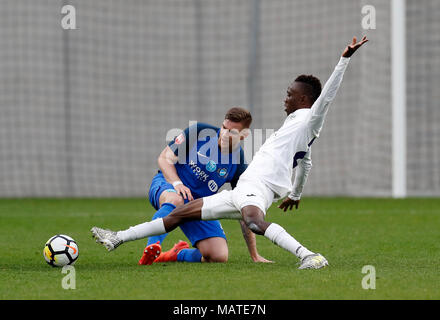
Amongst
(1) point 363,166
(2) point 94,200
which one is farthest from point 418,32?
(2) point 94,200

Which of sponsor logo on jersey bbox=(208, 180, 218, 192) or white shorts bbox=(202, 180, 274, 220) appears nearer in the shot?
white shorts bbox=(202, 180, 274, 220)

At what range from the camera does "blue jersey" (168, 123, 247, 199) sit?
6832 mm

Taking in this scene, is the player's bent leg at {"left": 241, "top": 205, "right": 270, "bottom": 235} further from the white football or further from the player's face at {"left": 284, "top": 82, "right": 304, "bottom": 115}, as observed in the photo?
the white football

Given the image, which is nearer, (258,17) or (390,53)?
(390,53)

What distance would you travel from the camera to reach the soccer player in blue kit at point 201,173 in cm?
661

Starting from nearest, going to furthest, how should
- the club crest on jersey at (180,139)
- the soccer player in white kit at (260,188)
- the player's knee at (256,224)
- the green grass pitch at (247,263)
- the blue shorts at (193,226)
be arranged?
the green grass pitch at (247,263) < the player's knee at (256,224) < the soccer player in white kit at (260,188) < the club crest on jersey at (180,139) < the blue shorts at (193,226)

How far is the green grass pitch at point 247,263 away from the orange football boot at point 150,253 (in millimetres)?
107

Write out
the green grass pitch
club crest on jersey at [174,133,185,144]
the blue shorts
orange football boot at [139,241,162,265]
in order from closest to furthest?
the green grass pitch, orange football boot at [139,241,162,265], club crest on jersey at [174,133,185,144], the blue shorts

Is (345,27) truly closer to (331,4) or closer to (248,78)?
(331,4)

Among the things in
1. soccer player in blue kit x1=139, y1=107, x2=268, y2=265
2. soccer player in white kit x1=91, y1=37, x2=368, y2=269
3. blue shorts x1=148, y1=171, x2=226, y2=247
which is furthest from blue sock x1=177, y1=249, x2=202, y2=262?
soccer player in white kit x1=91, y1=37, x2=368, y2=269

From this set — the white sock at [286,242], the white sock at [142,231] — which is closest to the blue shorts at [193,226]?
the white sock at [142,231]

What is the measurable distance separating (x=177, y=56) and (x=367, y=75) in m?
4.45

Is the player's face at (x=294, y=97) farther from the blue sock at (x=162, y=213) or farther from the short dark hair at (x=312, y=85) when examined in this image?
the blue sock at (x=162, y=213)

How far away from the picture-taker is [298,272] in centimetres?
546
